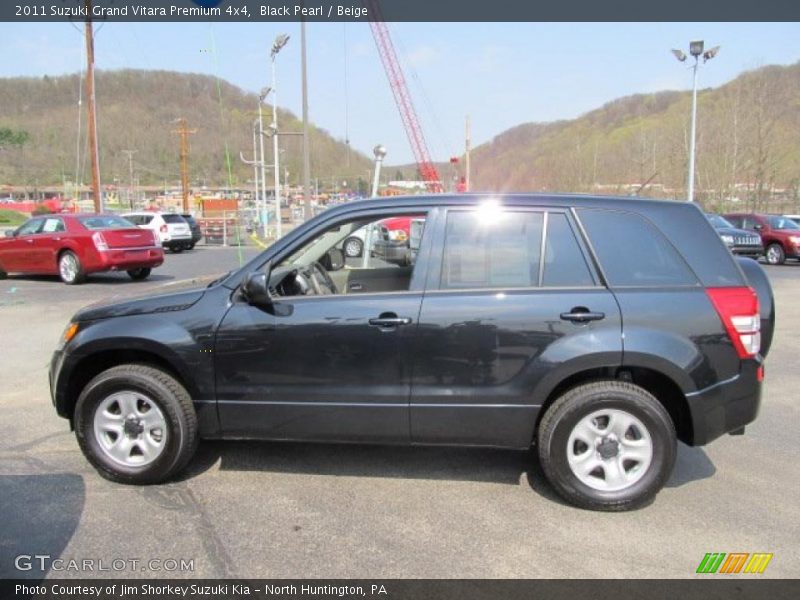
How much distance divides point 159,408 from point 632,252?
2932 mm

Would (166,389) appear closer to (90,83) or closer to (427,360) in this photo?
(427,360)

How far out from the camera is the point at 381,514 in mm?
3506

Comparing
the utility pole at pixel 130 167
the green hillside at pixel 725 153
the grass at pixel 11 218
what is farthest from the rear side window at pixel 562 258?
the utility pole at pixel 130 167

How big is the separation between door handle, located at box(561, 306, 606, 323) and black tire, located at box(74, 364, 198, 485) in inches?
89.5

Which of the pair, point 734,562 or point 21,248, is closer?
point 734,562

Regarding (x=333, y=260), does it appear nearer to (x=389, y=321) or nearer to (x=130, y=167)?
(x=389, y=321)

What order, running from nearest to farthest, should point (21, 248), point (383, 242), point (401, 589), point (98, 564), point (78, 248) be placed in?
point (401, 589) < point (98, 564) < point (383, 242) < point (78, 248) < point (21, 248)

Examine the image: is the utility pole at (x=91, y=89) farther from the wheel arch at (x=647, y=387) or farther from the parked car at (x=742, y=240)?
the wheel arch at (x=647, y=387)

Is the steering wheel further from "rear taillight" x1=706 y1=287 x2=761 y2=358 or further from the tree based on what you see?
the tree

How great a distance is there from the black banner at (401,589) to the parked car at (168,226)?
2315 centimetres

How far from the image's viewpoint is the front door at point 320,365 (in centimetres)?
361

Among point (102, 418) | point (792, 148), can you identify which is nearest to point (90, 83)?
point (102, 418)

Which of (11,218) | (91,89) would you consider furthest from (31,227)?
(11,218)

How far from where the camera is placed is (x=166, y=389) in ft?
12.4
